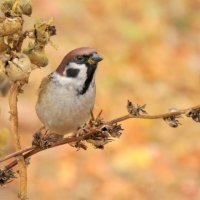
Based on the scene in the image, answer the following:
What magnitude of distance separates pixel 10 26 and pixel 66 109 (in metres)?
0.71

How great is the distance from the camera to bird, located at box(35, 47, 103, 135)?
210 cm

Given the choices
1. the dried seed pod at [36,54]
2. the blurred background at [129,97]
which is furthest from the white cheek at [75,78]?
the blurred background at [129,97]

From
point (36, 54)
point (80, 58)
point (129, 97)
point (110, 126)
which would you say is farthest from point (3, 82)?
point (129, 97)

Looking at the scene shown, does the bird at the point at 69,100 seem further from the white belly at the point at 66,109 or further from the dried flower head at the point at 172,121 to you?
the dried flower head at the point at 172,121

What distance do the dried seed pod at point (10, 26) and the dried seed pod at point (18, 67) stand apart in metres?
0.04

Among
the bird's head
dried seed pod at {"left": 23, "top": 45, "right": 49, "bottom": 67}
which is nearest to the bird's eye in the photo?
the bird's head

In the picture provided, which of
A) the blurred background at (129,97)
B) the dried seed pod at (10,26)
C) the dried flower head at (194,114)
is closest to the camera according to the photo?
the dried flower head at (194,114)

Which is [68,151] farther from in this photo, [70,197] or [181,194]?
[181,194]

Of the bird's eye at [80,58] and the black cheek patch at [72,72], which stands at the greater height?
the black cheek patch at [72,72]

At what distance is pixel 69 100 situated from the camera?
2.15 metres

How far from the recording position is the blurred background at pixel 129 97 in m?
6.33

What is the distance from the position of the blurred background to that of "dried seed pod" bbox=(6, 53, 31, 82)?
3919 millimetres

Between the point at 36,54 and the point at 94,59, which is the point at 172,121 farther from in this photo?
the point at 94,59

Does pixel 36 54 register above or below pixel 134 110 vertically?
above
